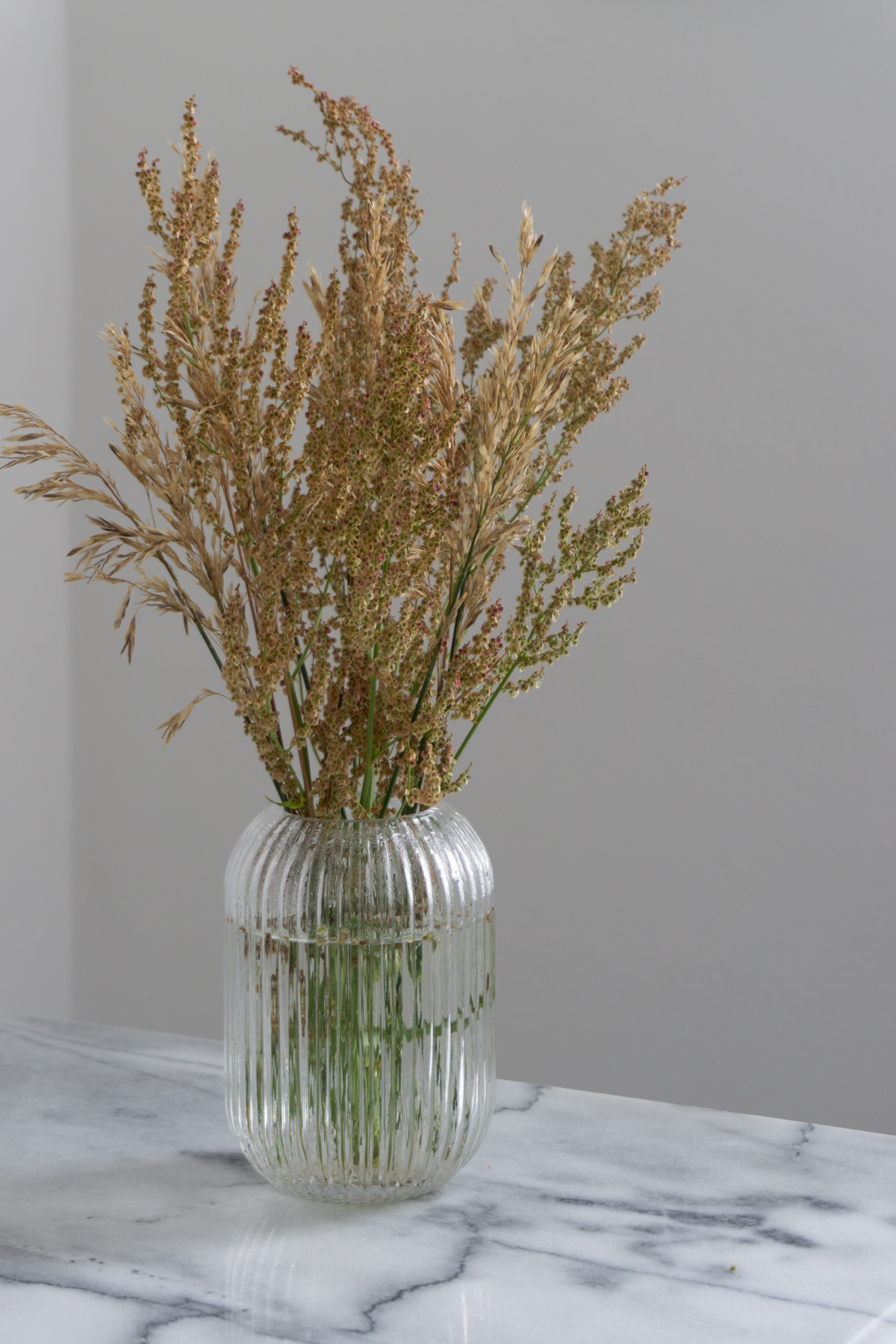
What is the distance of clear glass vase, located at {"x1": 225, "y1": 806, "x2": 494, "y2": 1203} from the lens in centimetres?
87

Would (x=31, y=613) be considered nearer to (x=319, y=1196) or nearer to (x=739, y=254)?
(x=739, y=254)

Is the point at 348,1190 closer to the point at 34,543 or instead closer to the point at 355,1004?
the point at 355,1004

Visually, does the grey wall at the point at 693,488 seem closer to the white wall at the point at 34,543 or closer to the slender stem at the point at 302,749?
the white wall at the point at 34,543

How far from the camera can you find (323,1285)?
2.70ft

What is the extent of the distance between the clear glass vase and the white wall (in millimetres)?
1333

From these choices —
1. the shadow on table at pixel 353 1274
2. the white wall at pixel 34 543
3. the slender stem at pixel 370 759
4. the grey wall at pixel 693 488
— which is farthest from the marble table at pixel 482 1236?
the white wall at pixel 34 543

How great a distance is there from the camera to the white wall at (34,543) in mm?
2080

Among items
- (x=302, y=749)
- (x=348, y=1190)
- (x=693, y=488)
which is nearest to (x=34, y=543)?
(x=693, y=488)

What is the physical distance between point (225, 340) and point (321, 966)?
0.42m

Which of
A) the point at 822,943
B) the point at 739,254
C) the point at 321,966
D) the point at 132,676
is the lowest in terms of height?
the point at 822,943

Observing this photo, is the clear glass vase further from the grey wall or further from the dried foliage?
the grey wall

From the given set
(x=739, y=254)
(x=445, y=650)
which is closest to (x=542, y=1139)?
(x=445, y=650)

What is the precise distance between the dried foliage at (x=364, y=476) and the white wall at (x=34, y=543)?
50.5 inches

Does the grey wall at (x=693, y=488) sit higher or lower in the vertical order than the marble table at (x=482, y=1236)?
higher
